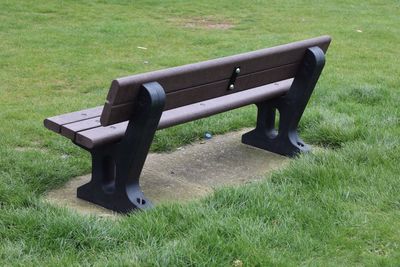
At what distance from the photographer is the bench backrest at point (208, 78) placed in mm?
4086

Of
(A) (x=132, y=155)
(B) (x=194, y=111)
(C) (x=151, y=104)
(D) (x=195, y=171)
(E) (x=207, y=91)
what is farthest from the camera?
(D) (x=195, y=171)

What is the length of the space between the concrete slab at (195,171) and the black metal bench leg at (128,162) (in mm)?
93

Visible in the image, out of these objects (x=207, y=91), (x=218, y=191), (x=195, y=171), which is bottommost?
(x=195, y=171)

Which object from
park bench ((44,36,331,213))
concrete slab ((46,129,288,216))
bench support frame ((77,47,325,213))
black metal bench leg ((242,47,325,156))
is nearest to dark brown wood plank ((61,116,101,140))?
park bench ((44,36,331,213))

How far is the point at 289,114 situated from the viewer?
565cm

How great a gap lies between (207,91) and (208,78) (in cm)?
10

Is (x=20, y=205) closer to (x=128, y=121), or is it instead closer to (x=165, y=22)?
(x=128, y=121)

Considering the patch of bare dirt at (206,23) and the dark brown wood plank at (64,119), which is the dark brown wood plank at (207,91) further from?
the patch of bare dirt at (206,23)

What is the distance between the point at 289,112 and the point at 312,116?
75 cm

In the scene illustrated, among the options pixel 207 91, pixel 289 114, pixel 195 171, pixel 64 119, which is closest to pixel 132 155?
pixel 64 119

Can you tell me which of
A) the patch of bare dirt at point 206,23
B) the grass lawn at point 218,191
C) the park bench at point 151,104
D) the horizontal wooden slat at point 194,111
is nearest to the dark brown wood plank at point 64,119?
the park bench at point 151,104

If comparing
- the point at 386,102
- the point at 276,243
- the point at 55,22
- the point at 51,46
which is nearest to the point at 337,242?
the point at 276,243

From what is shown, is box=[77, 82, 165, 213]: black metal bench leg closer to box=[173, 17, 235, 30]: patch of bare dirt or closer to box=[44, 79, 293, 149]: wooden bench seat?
box=[44, 79, 293, 149]: wooden bench seat

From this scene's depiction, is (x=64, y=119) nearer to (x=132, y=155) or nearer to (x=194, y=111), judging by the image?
(x=132, y=155)
